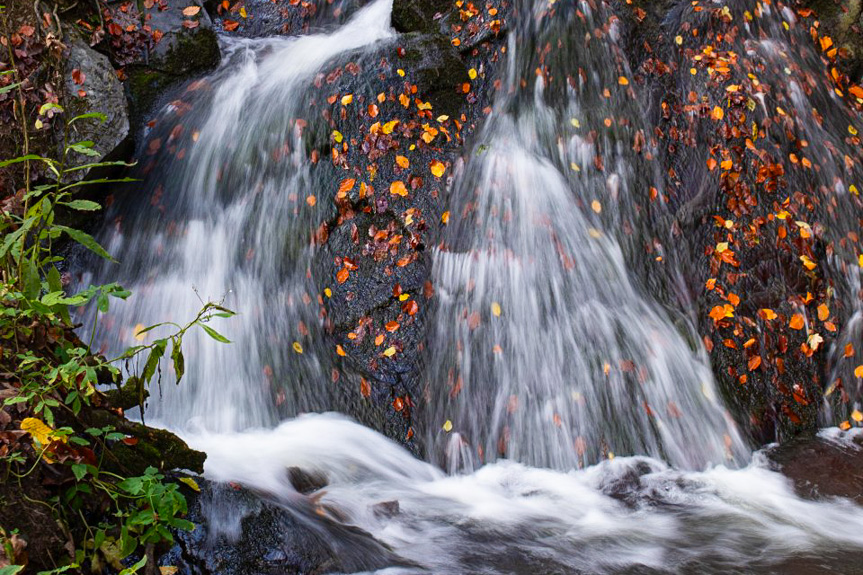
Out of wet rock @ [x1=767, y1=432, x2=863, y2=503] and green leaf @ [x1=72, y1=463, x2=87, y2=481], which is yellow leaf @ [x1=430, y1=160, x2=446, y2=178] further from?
green leaf @ [x1=72, y1=463, x2=87, y2=481]

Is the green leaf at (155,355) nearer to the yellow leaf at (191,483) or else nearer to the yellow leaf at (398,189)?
the yellow leaf at (191,483)

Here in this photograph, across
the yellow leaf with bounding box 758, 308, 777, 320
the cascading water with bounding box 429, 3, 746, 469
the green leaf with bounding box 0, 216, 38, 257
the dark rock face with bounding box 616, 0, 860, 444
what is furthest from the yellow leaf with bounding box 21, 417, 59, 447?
the yellow leaf with bounding box 758, 308, 777, 320

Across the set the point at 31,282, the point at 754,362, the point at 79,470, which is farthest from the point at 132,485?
the point at 754,362

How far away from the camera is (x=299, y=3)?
7.78m

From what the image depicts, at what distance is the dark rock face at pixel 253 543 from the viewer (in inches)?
117

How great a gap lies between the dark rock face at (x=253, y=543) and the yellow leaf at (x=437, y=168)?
10.4 ft

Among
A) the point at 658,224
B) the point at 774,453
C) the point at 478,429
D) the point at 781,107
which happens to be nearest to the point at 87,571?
the point at 478,429

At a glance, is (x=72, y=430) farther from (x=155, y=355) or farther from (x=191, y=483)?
(x=191, y=483)

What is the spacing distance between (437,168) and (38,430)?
3.81 meters

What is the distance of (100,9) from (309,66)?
6.61 feet

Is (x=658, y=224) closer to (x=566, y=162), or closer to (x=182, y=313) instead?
(x=566, y=162)

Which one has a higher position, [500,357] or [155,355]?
[155,355]

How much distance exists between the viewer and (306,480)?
4164 mm

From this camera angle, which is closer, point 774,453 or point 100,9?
point 774,453
